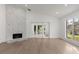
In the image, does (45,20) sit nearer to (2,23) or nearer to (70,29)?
(70,29)

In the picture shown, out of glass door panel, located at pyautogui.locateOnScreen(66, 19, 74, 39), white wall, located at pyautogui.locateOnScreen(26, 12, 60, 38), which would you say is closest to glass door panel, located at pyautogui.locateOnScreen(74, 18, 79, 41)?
glass door panel, located at pyautogui.locateOnScreen(66, 19, 74, 39)

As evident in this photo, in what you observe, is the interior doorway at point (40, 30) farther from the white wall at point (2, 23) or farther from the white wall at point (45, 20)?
the white wall at point (2, 23)

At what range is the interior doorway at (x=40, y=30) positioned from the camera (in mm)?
8617

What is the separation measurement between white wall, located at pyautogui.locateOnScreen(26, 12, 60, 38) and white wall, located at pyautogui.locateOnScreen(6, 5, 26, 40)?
37 cm

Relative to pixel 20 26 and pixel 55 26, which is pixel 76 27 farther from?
pixel 20 26

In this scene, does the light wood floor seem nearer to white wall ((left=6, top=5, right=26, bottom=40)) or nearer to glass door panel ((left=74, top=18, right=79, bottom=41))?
glass door panel ((left=74, top=18, right=79, bottom=41))

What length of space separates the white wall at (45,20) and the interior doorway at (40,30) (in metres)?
0.29

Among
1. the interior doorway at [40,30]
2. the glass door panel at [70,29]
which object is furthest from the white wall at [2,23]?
the glass door panel at [70,29]

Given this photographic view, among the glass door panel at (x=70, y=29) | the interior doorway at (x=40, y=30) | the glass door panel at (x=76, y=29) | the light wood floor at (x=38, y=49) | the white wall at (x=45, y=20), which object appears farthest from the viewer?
the white wall at (x=45, y=20)

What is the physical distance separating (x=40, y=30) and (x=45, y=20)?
87 cm

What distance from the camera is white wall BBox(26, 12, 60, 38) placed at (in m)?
8.82

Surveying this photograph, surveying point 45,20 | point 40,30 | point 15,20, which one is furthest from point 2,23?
point 45,20
